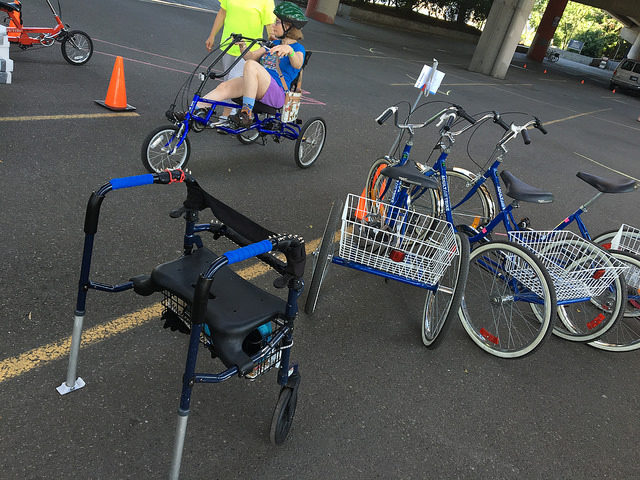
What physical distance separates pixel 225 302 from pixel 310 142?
14.9 ft

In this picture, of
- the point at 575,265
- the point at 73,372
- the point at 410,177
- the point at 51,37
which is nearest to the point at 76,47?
the point at 51,37

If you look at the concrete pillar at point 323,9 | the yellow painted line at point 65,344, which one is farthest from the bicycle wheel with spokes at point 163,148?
the concrete pillar at point 323,9

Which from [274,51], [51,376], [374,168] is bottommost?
[51,376]

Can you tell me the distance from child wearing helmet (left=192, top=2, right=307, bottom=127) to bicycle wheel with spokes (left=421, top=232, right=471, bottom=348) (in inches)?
119

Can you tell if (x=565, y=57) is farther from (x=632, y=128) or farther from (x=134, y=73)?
(x=134, y=73)

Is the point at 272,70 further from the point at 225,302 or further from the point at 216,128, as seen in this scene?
the point at 225,302

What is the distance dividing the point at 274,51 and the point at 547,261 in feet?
11.5

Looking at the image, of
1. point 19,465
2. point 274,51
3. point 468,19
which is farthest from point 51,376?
point 468,19

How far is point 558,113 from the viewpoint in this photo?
1677 centimetres

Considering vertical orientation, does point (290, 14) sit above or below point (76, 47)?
above

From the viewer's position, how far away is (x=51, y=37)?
826cm

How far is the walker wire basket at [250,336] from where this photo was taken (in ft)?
8.23

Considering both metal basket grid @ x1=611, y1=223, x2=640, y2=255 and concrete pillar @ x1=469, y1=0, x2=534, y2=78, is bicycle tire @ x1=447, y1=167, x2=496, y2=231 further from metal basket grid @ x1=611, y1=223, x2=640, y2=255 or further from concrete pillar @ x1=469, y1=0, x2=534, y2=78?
concrete pillar @ x1=469, y1=0, x2=534, y2=78

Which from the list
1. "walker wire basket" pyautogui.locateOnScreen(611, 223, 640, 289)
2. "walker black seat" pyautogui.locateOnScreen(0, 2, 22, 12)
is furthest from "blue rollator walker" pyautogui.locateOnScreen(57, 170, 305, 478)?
"walker black seat" pyautogui.locateOnScreen(0, 2, 22, 12)
